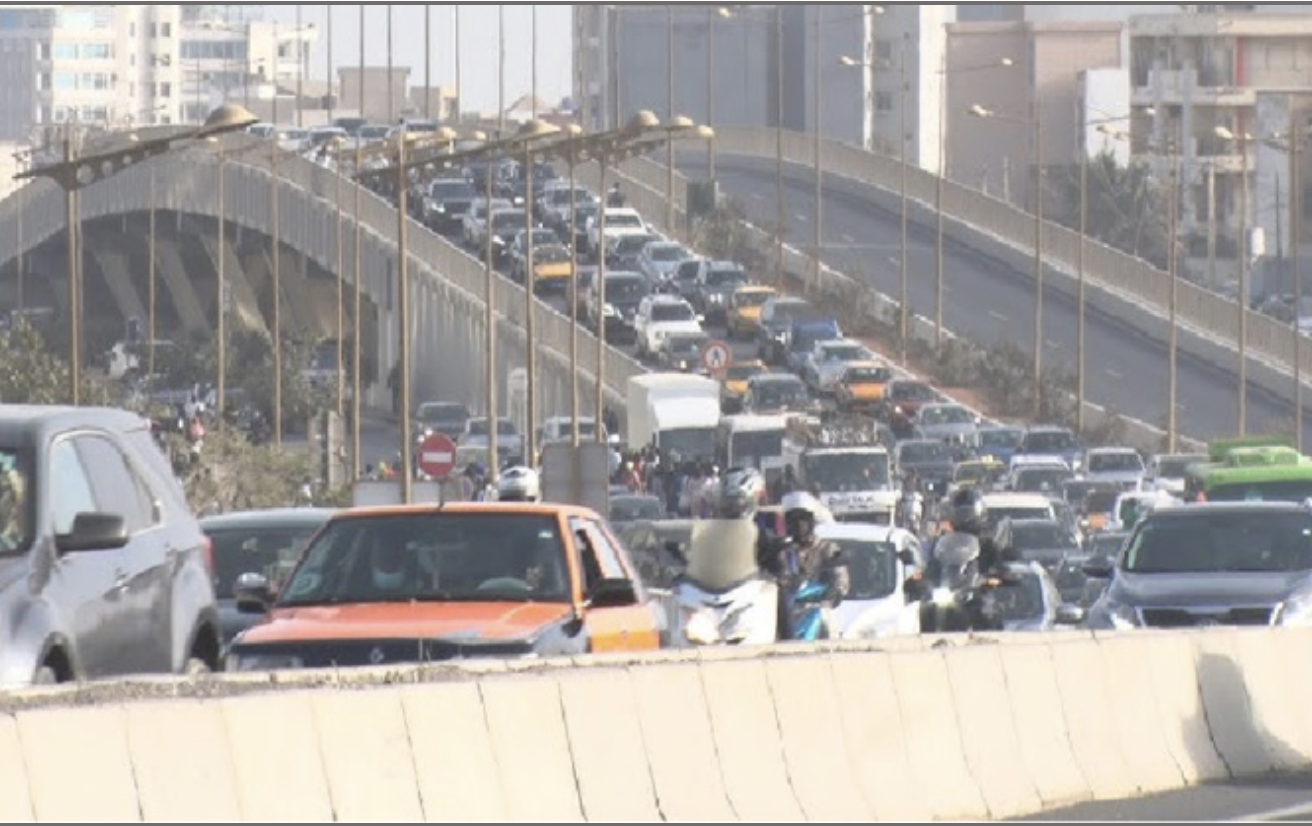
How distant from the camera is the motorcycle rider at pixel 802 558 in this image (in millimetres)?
24188

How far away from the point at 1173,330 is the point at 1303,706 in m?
65.0

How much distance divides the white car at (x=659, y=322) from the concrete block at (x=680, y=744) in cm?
8400

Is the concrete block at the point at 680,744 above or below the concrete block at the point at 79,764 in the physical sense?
below

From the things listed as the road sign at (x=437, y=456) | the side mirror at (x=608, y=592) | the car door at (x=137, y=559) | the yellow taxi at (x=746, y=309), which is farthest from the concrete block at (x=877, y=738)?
the yellow taxi at (x=746, y=309)

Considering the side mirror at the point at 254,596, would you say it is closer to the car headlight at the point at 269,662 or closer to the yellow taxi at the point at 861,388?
the car headlight at the point at 269,662

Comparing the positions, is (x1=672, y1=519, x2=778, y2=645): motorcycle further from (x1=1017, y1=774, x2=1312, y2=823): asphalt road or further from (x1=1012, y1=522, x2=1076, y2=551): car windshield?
(x1=1012, y1=522, x2=1076, y2=551): car windshield

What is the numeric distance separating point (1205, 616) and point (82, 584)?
12.0 metres

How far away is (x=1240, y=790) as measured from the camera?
61.8 ft

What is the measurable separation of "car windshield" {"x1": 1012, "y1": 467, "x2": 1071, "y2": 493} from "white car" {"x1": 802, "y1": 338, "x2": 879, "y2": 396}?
84.9ft

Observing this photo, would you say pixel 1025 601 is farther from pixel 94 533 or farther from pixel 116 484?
pixel 94 533

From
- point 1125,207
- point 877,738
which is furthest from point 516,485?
point 1125,207

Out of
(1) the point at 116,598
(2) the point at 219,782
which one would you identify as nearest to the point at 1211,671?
(1) the point at 116,598

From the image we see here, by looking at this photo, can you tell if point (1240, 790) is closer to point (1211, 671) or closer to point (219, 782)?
point (1211, 671)

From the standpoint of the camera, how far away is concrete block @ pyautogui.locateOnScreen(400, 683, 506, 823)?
12.7 metres
